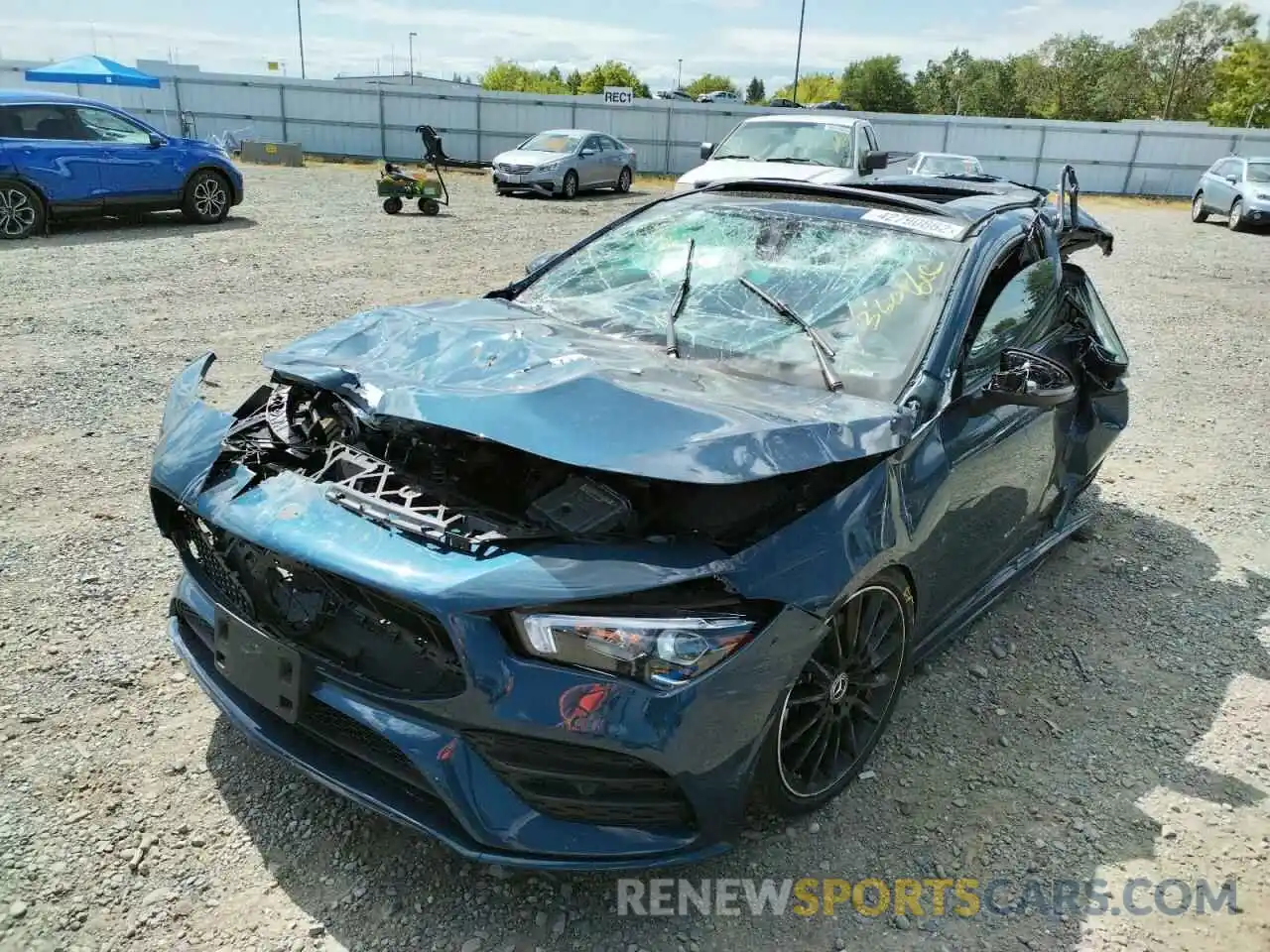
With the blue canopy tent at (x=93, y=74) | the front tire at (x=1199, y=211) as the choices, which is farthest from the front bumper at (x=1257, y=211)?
the blue canopy tent at (x=93, y=74)

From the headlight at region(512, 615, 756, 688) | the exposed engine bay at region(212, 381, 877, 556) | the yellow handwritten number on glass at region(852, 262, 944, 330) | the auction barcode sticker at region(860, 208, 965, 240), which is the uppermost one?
the auction barcode sticker at region(860, 208, 965, 240)

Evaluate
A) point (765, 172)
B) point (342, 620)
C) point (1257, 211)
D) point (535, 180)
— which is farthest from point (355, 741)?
point (1257, 211)

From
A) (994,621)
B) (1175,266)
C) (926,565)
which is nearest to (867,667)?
(926,565)

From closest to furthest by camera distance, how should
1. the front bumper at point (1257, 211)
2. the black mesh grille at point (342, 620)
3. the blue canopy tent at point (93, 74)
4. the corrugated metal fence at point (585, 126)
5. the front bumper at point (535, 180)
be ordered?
the black mesh grille at point (342, 620) → the front bumper at point (1257, 211) → the front bumper at point (535, 180) → the blue canopy tent at point (93, 74) → the corrugated metal fence at point (585, 126)

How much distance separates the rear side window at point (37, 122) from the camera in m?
10.8

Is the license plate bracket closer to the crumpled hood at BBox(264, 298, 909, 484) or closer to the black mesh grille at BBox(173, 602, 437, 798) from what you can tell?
the black mesh grille at BBox(173, 602, 437, 798)

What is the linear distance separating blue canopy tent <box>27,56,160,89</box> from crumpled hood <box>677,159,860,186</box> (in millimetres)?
18404

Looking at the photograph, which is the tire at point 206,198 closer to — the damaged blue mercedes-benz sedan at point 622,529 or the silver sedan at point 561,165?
the silver sedan at point 561,165

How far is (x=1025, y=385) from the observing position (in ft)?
9.30

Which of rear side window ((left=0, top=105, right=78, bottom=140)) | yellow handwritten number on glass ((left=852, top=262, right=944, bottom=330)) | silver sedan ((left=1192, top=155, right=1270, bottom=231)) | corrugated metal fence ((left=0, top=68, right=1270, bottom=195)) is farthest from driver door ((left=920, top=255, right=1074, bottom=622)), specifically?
corrugated metal fence ((left=0, top=68, right=1270, bottom=195))

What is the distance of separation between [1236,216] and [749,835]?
2052 centimetres

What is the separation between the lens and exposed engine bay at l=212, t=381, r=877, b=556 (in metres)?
2.19

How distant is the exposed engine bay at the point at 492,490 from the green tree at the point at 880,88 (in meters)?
90.6

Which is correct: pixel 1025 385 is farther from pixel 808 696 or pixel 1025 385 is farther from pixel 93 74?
A: pixel 93 74
